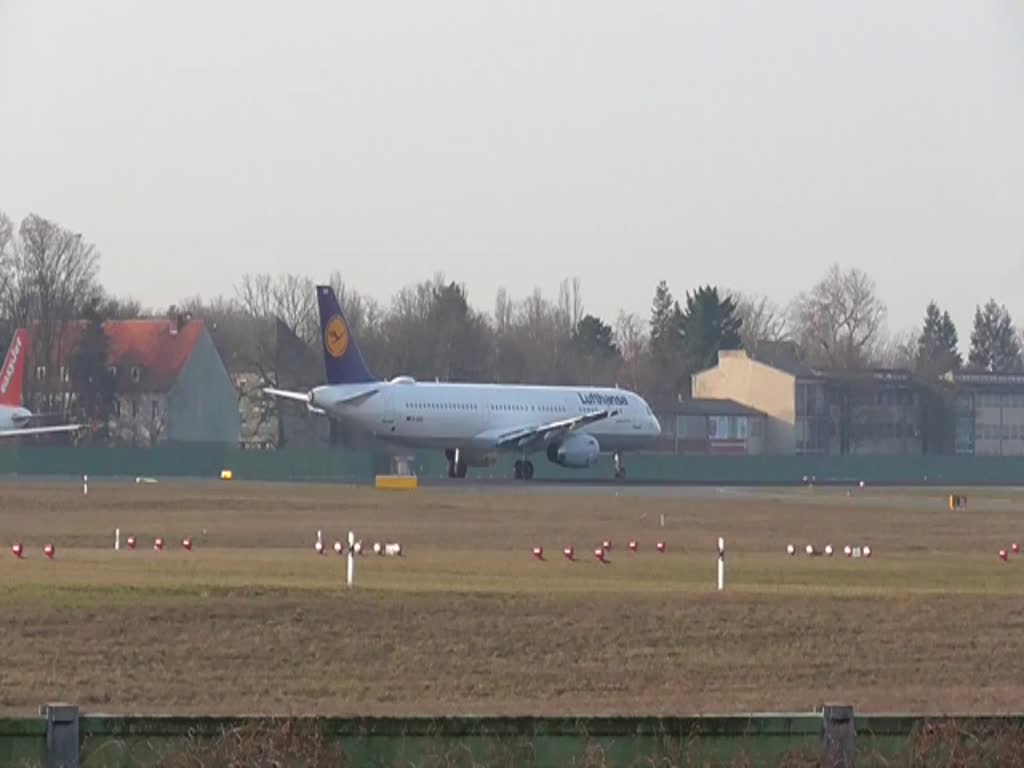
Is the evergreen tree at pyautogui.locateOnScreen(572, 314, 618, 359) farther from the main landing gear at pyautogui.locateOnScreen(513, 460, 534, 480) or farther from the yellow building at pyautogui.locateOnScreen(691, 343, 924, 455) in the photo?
the main landing gear at pyautogui.locateOnScreen(513, 460, 534, 480)

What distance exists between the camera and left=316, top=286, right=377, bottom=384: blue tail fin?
285 ft

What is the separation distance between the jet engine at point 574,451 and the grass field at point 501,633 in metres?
47.3

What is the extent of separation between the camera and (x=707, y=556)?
42406 millimetres

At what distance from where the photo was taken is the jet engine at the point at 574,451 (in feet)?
297

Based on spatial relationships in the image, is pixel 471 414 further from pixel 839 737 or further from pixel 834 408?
pixel 839 737

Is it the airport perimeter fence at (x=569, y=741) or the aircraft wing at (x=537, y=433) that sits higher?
the aircraft wing at (x=537, y=433)

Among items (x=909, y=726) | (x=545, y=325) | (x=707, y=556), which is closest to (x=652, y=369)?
(x=545, y=325)

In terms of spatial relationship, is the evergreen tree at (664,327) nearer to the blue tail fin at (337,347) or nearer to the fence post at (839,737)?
the blue tail fin at (337,347)

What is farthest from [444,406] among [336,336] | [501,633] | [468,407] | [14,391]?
[501,633]

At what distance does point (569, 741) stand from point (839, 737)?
1.64m

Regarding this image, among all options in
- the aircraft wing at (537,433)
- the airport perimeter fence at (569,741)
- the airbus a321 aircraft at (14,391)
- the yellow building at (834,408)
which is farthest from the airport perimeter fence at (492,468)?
the airport perimeter fence at (569,741)

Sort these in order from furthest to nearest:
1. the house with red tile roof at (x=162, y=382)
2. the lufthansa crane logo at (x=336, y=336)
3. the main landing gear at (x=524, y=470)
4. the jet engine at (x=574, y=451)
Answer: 1. the house with red tile roof at (x=162, y=382)
2. the jet engine at (x=574, y=451)
3. the main landing gear at (x=524, y=470)
4. the lufthansa crane logo at (x=336, y=336)

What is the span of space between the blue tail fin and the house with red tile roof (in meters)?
37.4

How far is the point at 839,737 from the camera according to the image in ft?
43.1
